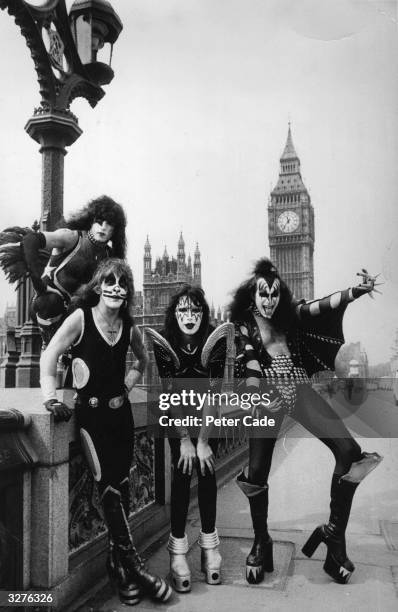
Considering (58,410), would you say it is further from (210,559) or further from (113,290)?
(210,559)

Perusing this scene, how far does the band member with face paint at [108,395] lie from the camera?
2918 millimetres

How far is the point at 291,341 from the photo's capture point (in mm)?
3404

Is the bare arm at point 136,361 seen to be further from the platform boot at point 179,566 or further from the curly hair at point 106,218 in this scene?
the platform boot at point 179,566

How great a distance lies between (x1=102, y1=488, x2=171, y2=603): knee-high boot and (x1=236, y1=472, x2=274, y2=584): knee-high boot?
537 mm

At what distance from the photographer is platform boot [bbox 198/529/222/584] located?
310 cm

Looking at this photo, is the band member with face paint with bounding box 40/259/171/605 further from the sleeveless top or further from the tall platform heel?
the tall platform heel

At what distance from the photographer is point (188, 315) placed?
325 cm

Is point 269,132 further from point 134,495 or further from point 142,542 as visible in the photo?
point 142,542

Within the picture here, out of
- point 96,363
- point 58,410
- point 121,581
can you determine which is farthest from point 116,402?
point 121,581

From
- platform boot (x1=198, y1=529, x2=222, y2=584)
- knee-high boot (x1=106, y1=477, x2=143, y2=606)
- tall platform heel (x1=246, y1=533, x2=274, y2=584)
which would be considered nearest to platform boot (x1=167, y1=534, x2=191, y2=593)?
platform boot (x1=198, y1=529, x2=222, y2=584)

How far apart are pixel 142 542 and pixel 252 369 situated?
5.00 feet

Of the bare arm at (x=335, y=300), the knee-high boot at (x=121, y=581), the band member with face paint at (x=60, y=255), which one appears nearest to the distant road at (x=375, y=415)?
the bare arm at (x=335, y=300)

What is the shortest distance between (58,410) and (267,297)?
140 centimetres

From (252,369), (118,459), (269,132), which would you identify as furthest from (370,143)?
(118,459)
